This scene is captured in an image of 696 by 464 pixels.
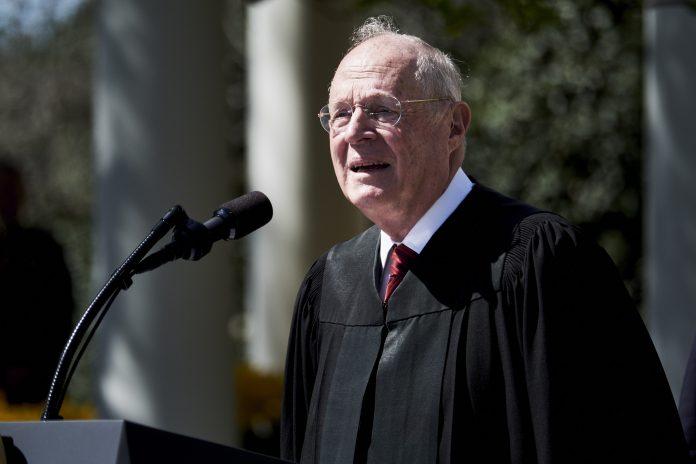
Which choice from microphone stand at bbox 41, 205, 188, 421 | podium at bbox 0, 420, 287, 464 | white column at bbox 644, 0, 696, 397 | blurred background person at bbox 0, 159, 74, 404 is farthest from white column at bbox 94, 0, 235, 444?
podium at bbox 0, 420, 287, 464

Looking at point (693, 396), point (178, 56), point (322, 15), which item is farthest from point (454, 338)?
point (322, 15)

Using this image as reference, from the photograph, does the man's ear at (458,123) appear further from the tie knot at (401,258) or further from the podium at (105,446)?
the podium at (105,446)

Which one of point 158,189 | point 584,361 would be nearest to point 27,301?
point 158,189

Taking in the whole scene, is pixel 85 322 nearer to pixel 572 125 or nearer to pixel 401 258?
pixel 401 258

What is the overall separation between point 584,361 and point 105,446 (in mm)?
1090

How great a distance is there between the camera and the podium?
7.39 feet

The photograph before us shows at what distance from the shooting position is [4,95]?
20.0 metres

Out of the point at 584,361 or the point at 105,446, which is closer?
the point at 105,446

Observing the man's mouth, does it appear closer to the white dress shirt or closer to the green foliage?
the white dress shirt

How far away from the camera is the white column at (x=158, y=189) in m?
6.09

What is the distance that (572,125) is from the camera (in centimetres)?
1280

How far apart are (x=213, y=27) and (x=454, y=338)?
142 inches

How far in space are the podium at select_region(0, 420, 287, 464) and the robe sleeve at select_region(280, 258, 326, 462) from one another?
0.97 meters

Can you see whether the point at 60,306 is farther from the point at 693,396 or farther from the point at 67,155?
the point at 67,155
